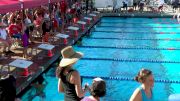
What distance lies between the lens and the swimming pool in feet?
27.7

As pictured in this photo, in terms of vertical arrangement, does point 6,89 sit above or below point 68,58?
below

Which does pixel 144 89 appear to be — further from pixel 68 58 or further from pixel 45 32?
pixel 45 32

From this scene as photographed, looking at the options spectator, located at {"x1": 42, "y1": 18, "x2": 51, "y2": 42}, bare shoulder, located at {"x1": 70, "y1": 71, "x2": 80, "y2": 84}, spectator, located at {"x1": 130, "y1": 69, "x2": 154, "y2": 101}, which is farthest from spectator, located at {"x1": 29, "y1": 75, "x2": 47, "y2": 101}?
spectator, located at {"x1": 130, "y1": 69, "x2": 154, "y2": 101}

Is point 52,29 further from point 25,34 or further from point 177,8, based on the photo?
point 177,8

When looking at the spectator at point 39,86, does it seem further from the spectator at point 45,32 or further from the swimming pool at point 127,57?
the spectator at point 45,32

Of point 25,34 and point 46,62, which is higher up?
point 25,34

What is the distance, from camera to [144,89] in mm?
3146

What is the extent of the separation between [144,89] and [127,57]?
825cm

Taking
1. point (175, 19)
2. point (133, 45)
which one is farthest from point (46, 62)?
point (175, 19)

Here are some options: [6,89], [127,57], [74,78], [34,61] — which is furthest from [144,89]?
[127,57]

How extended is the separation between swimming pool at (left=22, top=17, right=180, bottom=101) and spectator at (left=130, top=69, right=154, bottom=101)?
455cm

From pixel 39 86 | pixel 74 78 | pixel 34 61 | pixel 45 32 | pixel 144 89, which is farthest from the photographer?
pixel 45 32

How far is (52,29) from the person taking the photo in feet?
45.4

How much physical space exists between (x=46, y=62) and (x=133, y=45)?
4.51m
